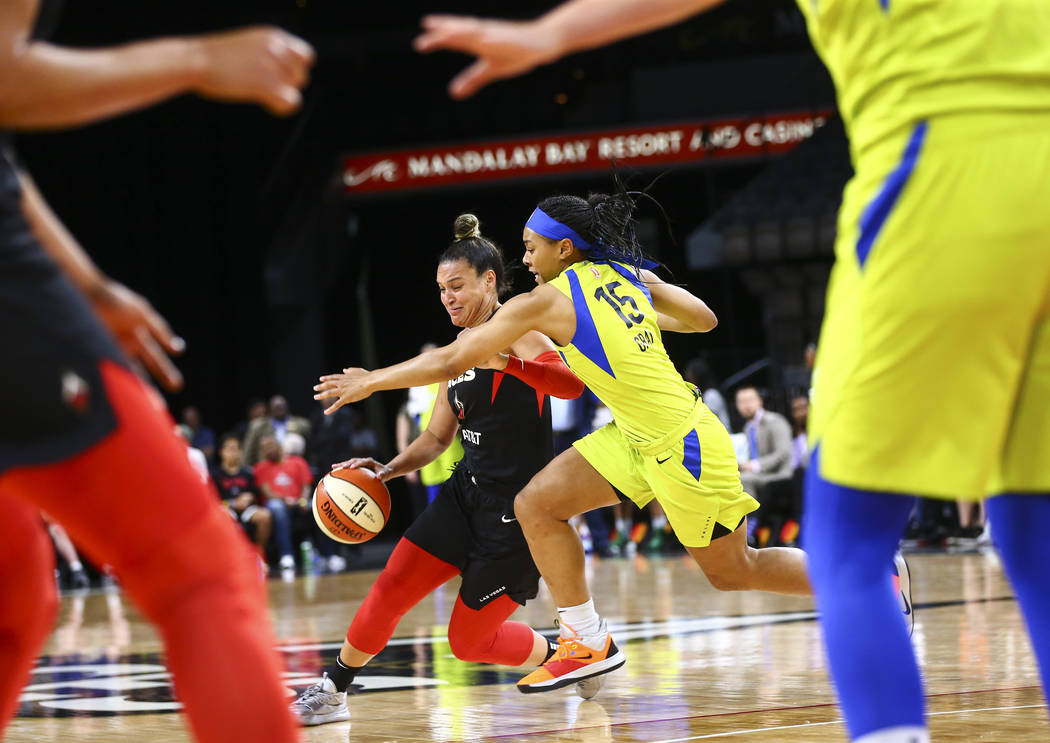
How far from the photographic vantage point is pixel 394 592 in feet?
15.4

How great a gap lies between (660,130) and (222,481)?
31.7ft

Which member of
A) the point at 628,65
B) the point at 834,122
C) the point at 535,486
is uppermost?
the point at 628,65

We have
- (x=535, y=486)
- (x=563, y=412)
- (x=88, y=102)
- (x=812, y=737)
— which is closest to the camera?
(x=88, y=102)

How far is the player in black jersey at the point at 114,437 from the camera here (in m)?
1.66

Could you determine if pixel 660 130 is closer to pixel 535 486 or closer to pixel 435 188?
pixel 435 188

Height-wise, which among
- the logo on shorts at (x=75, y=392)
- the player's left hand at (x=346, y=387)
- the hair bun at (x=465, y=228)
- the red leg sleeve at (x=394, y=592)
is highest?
the hair bun at (x=465, y=228)

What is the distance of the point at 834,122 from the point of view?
18.2 m

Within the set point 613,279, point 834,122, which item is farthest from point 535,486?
point 834,122

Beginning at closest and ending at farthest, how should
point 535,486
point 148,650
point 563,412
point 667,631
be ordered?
point 535,486, point 667,631, point 148,650, point 563,412

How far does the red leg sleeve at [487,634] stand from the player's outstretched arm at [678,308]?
126 cm

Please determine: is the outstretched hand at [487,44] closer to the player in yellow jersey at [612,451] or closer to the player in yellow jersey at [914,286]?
the player in yellow jersey at [914,286]

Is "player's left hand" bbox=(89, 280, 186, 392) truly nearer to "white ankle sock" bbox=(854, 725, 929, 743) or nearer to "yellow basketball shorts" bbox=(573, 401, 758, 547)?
"white ankle sock" bbox=(854, 725, 929, 743)

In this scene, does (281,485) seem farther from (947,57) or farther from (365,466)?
(947,57)

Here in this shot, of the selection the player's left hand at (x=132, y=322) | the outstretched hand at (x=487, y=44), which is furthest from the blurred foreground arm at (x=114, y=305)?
the outstretched hand at (x=487, y=44)
